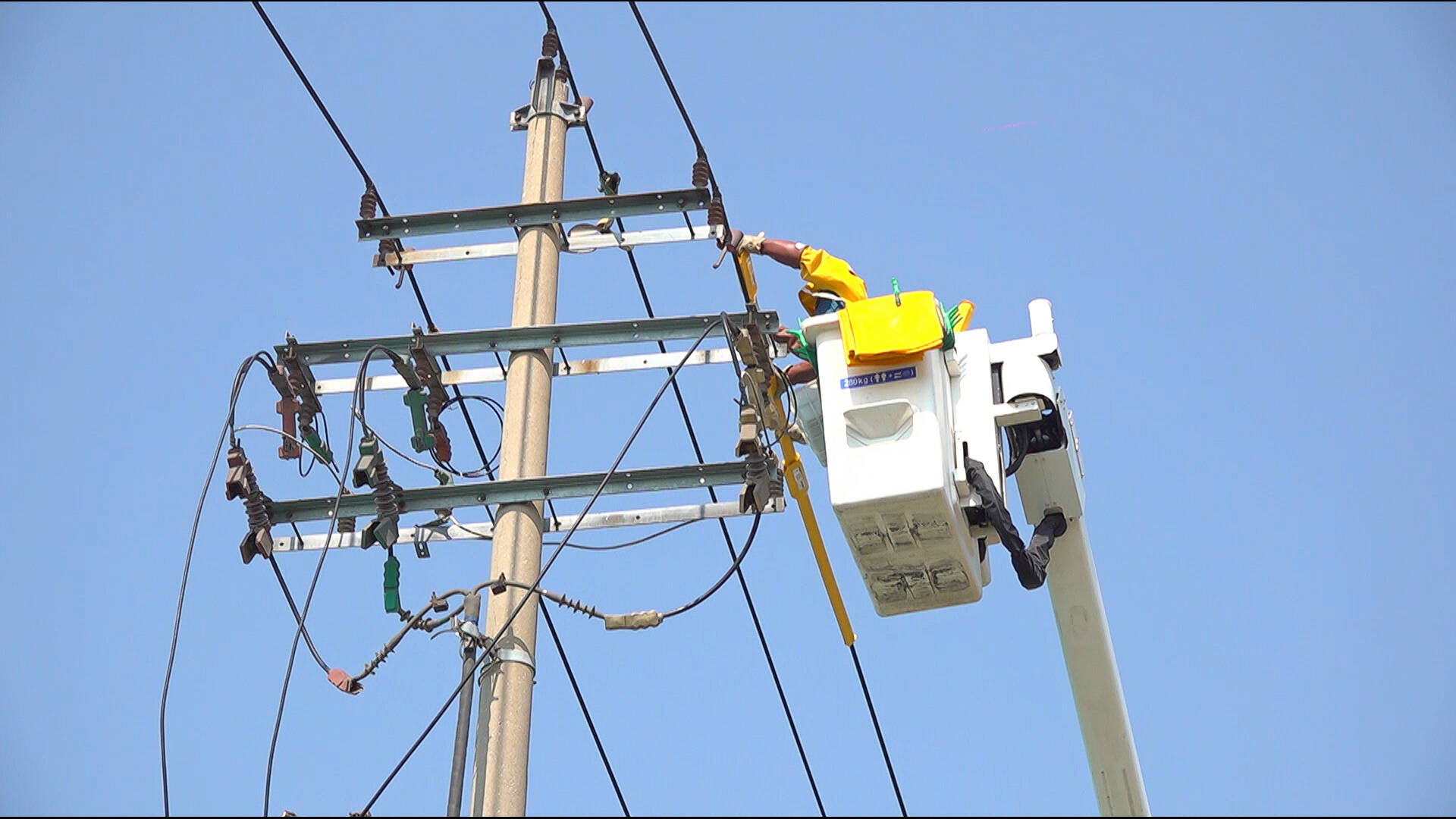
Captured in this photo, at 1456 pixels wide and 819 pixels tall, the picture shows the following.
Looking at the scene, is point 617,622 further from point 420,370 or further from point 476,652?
point 420,370

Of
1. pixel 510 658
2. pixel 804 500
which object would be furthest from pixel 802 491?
pixel 510 658

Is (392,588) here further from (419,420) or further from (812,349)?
(812,349)

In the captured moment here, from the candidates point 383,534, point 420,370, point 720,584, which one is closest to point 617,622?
point 720,584

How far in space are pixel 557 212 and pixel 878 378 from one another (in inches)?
76.1

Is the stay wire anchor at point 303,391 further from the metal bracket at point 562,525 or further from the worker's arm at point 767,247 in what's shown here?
the worker's arm at point 767,247

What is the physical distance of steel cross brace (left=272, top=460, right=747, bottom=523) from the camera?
9.09 meters

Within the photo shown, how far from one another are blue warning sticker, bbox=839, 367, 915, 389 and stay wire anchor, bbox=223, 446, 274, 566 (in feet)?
8.81

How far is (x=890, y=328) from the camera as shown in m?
9.49

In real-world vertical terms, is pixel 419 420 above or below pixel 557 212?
below

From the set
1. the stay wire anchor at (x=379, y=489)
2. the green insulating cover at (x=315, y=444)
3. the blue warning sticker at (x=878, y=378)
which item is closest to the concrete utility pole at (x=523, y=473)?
the stay wire anchor at (x=379, y=489)

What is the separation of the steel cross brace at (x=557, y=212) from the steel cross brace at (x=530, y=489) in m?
1.61

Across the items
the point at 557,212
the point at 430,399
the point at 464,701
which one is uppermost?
the point at 557,212

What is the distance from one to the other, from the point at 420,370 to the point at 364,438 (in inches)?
29.8

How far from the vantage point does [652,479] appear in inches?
363
